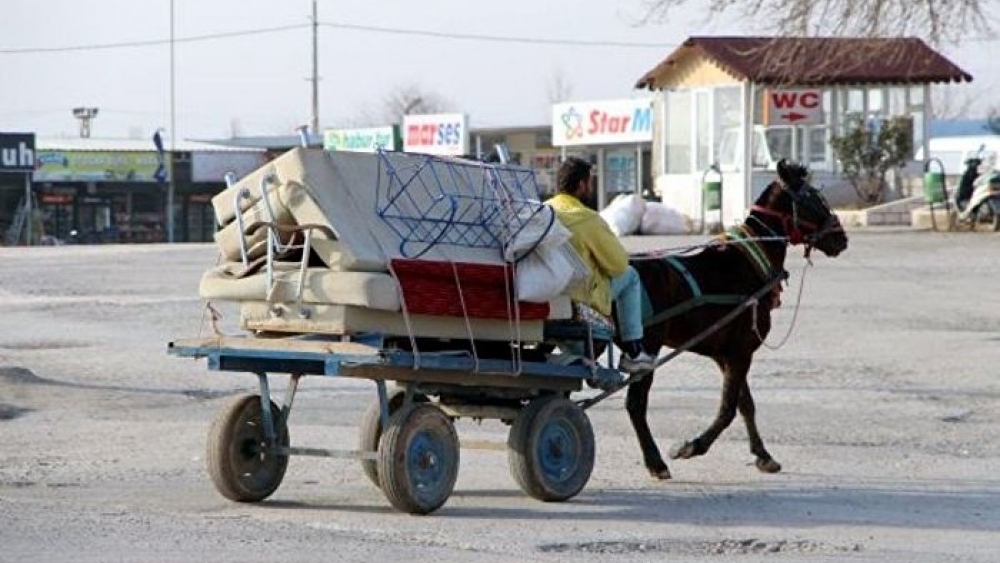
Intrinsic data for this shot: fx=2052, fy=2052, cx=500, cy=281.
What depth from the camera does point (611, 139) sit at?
56094mm

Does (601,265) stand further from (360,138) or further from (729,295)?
(360,138)

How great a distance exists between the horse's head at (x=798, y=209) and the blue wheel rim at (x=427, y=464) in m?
3.28

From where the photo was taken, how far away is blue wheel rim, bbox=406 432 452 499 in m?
11.0

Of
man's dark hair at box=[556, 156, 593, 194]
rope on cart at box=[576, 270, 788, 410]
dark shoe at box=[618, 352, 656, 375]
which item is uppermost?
man's dark hair at box=[556, 156, 593, 194]

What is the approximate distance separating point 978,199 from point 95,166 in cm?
4345

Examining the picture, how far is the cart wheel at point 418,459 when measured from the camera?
1084 cm

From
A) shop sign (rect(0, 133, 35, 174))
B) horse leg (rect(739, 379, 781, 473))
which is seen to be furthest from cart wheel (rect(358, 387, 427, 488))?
shop sign (rect(0, 133, 35, 174))

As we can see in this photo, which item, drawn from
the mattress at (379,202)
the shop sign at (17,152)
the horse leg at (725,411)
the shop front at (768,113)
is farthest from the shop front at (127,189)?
the mattress at (379,202)

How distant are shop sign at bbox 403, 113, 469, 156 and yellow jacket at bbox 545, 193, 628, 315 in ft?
165

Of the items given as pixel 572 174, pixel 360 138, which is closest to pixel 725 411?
pixel 572 174

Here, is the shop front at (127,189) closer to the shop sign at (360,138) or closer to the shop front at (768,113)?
the shop sign at (360,138)

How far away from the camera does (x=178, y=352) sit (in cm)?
1141

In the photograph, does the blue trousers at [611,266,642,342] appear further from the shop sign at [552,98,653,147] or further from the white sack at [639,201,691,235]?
the shop sign at [552,98,653,147]

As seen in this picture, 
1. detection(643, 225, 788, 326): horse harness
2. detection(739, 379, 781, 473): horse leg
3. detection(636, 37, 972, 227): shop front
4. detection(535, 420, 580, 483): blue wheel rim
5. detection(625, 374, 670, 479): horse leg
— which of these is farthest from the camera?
detection(636, 37, 972, 227): shop front
